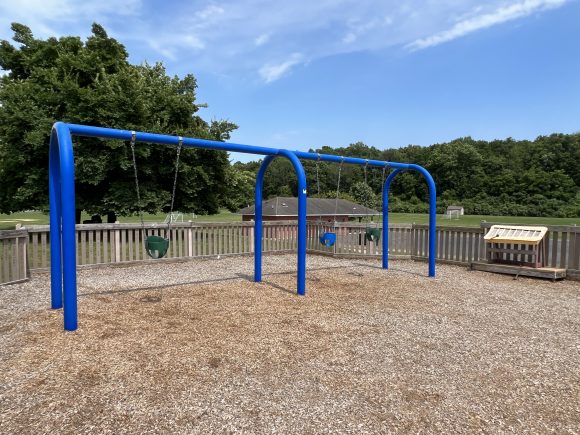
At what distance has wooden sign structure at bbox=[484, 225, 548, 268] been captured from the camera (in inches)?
328

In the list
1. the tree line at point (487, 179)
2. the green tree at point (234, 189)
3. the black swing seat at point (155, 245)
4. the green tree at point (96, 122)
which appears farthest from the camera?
the tree line at point (487, 179)

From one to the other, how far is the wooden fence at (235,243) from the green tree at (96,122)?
3903 mm

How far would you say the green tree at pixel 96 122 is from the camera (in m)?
13.1

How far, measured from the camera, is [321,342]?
4.35 metres

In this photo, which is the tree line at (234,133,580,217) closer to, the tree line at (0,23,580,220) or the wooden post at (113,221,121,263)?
the tree line at (0,23,580,220)

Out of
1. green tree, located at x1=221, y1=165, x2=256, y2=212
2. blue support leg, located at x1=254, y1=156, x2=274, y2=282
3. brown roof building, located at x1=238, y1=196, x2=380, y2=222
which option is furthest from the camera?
brown roof building, located at x1=238, y1=196, x2=380, y2=222

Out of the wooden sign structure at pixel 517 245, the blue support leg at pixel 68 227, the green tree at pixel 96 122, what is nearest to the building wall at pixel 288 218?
the green tree at pixel 96 122

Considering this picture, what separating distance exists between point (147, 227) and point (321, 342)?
250 inches

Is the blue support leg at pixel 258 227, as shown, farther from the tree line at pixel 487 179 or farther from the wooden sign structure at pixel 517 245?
the tree line at pixel 487 179

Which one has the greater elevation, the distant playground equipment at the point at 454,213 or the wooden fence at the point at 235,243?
the wooden fence at the point at 235,243

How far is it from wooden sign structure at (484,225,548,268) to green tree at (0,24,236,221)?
33.9 feet

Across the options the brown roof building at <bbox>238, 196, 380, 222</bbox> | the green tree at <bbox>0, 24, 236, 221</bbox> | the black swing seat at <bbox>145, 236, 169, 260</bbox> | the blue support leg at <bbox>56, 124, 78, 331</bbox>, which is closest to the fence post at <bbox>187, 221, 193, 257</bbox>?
the green tree at <bbox>0, 24, 236, 221</bbox>

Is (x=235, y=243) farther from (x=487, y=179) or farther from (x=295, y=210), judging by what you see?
(x=487, y=179)

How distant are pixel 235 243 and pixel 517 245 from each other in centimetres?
713
